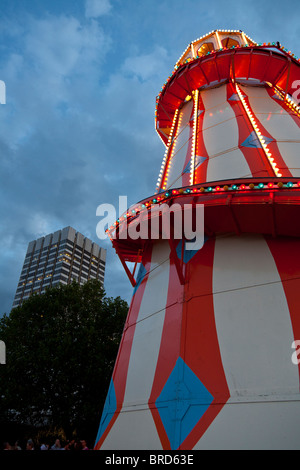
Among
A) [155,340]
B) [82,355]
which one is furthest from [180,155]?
[82,355]

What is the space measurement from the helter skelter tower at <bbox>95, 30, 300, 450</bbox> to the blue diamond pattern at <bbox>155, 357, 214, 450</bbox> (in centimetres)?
2

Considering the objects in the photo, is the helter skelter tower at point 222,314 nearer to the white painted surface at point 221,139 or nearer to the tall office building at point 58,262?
the white painted surface at point 221,139

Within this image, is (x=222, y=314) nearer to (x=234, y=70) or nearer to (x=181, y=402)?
(x=181, y=402)

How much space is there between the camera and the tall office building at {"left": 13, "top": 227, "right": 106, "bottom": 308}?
114250 mm

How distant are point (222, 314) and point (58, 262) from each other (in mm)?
113336

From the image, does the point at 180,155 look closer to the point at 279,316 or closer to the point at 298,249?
the point at 298,249

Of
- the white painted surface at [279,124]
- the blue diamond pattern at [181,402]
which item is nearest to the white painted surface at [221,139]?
the white painted surface at [279,124]

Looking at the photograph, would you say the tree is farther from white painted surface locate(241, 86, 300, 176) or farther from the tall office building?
the tall office building

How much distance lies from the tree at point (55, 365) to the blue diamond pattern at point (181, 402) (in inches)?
409

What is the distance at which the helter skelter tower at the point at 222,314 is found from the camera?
18.9 feet

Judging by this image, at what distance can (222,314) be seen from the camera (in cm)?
704

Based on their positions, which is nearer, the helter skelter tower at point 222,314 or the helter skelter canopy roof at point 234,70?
the helter skelter tower at point 222,314

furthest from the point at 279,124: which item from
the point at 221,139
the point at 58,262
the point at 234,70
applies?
the point at 58,262

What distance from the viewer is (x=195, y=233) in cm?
833
